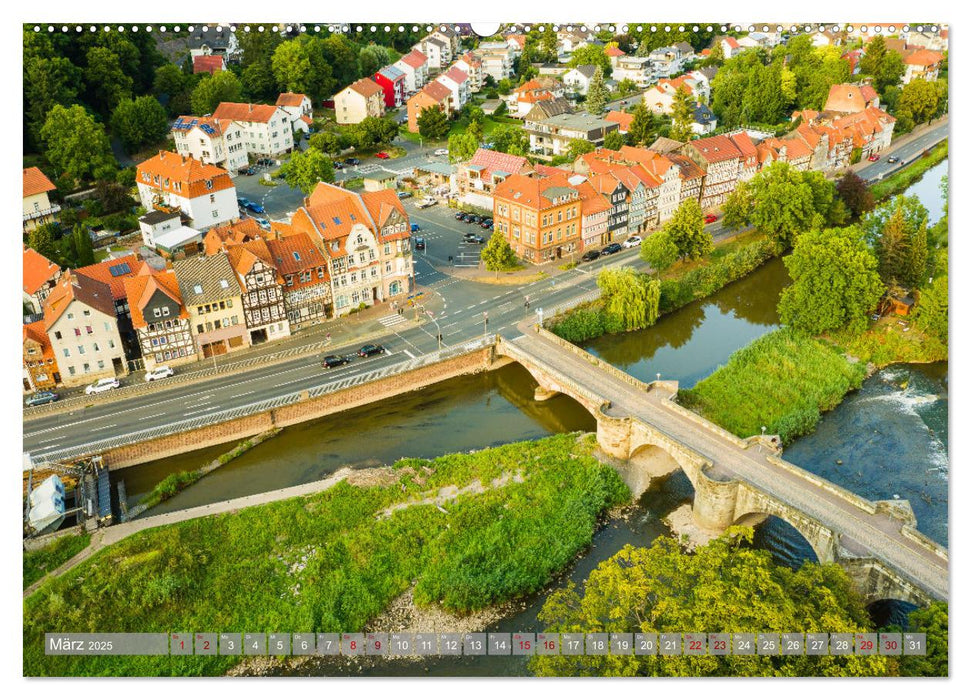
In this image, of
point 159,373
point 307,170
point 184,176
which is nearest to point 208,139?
point 307,170

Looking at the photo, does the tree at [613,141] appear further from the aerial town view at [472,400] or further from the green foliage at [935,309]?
the green foliage at [935,309]

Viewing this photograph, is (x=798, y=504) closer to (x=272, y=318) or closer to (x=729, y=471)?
(x=729, y=471)

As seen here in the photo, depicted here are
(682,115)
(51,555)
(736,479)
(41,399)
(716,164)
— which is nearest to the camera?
(51,555)

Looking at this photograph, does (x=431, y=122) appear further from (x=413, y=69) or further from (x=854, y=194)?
(x=854, y=194)

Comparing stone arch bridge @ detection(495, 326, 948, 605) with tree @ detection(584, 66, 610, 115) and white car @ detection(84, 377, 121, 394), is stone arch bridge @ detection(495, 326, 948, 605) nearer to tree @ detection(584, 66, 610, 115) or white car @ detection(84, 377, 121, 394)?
white car @ detection(84, 377, 121, 394)

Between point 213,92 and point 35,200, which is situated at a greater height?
point 213,92

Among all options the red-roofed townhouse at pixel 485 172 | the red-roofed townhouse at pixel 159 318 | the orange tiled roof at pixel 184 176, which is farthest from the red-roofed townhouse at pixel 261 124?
the red-roofed townhouse at pixel 159 318
